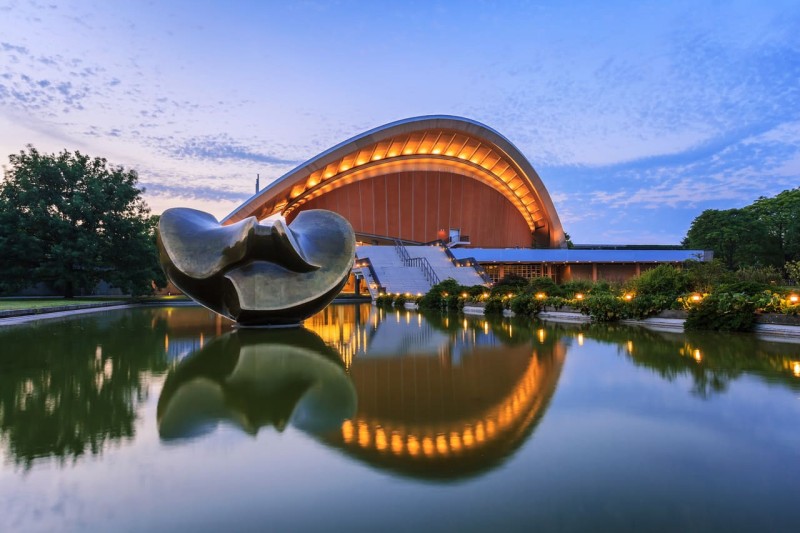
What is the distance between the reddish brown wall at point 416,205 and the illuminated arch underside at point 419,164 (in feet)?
2.10

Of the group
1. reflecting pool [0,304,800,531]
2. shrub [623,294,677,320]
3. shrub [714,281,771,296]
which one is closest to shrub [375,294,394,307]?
shrub [623,294,677,320]

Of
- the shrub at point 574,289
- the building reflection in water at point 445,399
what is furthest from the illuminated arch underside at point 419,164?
the building reflection in water at point 445,399

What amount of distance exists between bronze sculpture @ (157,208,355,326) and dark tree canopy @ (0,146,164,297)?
15.9m

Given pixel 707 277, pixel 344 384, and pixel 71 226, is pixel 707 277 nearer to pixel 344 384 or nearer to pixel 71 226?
pixel 344 384

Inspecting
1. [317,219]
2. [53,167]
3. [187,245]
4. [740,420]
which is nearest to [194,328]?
[187,245]

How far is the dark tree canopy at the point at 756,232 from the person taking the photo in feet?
Result: 136

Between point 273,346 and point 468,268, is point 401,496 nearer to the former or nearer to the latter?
point 273,346

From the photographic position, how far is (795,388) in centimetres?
561

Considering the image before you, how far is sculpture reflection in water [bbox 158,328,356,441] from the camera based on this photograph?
4.49 m

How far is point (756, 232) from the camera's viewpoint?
4250 cm

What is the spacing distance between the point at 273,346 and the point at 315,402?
14.9 feet

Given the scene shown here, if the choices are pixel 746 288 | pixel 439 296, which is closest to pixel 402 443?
pixel 746 288

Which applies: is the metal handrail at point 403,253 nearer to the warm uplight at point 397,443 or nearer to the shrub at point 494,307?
the shrub at point 494,307

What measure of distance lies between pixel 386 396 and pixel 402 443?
157cm
